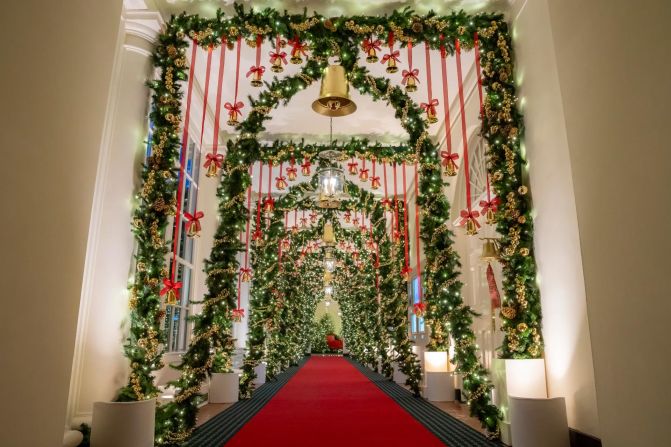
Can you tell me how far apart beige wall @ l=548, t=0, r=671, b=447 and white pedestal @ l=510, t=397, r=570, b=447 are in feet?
5.08

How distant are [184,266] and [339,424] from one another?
4.06m

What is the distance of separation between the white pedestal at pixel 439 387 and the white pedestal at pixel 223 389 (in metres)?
3.21

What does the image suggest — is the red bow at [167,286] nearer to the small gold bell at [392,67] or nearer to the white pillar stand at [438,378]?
the small gold bell at [392,67]

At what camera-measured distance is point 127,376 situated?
4074 millimetres

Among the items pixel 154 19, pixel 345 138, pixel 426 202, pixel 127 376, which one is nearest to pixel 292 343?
pixel 345 138

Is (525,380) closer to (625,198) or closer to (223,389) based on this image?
(625,198)

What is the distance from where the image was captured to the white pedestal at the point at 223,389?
701 cm

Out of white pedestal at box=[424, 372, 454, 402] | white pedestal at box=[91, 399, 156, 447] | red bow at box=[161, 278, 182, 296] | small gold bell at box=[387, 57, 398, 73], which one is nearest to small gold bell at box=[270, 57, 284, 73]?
small gold bell at box=[387, 57, 398, 73]

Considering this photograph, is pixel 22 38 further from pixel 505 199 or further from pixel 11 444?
pixel 505 199

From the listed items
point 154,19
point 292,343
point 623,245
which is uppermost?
point 154,19

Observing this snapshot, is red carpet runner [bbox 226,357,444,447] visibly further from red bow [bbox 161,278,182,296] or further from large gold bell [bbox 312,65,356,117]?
large gold bell [bbox 312,65,356,117]

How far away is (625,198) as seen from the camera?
6.98ft

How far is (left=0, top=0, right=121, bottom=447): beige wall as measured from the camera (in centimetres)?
177

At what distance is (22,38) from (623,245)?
289 cm
